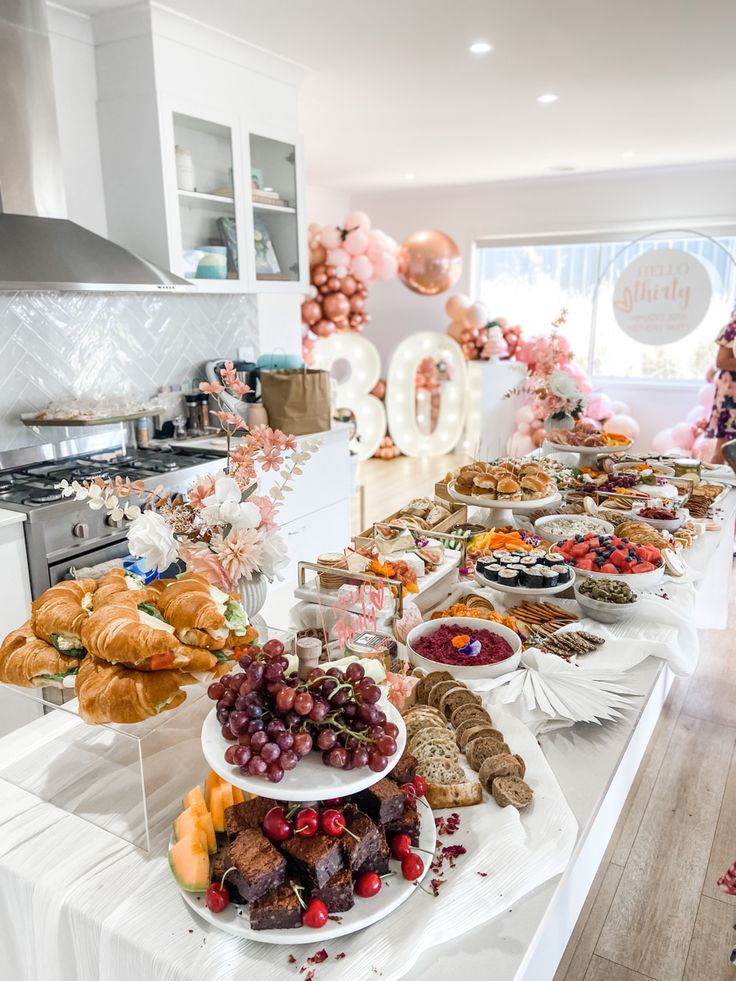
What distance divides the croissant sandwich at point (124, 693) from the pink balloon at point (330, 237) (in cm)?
537

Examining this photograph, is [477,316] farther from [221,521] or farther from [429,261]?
[221,521]

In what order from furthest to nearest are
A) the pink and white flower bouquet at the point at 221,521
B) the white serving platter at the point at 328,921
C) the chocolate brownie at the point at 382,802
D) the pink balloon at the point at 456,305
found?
1. the pink balloon at the point at 456,305
2. the pink and white flower bouquet at the point at 221,521
3. the chocolate brownie at the point at 382,802
4. the white serving platter at the point at 328,921

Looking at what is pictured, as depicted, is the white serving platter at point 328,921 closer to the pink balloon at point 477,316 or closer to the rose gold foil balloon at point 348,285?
the rose gold foil balloon at point 348,285

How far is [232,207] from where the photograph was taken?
11.3 feet

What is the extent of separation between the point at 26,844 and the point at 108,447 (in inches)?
95.1

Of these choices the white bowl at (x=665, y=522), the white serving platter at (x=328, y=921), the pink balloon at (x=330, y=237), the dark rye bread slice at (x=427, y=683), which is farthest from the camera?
the pink balloon at (x=330, y=237)

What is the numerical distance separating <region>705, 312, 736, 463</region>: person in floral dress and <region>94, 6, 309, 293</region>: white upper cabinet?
284 centimetres

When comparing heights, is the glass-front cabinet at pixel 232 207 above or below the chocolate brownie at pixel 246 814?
above

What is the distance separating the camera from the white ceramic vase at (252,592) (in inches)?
52.1

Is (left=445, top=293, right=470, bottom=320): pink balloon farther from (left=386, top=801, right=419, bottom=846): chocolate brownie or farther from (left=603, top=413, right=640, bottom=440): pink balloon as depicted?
(left=386, top=801, right=419, bottom=846): chocolate brownie

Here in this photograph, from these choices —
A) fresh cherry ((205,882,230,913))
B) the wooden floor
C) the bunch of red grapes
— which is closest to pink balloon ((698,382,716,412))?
the wooden floor

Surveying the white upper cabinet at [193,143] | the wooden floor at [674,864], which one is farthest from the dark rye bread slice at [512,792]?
the white upper cabinet at [193,143]

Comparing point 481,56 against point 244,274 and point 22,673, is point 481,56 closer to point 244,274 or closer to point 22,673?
point 244,274

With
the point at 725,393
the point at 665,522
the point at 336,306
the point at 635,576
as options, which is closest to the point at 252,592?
the point at 635,576
